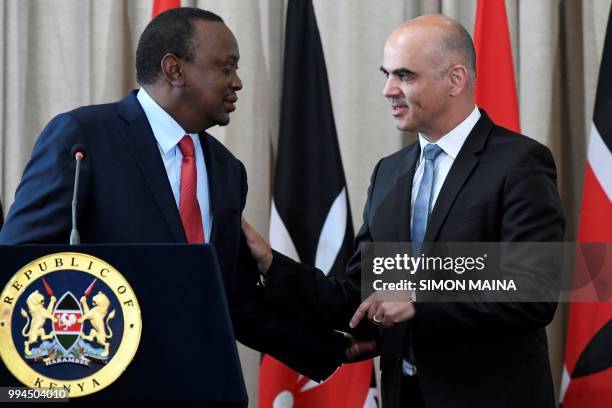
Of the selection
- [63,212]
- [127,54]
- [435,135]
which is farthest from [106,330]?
[127,54]

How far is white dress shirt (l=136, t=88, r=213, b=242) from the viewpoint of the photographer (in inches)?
89.4

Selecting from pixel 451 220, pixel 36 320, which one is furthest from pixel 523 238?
pixel 36 320

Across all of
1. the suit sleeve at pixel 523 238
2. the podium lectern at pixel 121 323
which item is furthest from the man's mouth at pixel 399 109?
the podium lectern at pixel 121 323

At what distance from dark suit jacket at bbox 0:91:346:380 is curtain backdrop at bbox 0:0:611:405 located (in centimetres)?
124

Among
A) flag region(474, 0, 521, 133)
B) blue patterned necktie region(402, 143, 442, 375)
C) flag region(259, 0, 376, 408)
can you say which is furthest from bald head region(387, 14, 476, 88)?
flag region(259, 0, 376, 408)

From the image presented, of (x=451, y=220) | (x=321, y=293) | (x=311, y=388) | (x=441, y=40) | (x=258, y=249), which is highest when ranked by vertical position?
(x=441, y=40)

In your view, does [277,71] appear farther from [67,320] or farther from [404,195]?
[67,320]

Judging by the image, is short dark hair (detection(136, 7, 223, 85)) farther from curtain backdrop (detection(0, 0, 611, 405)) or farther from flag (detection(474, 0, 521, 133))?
flag (detection(474, 0, 521, 133))

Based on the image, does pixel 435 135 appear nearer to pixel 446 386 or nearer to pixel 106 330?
pixel 446 386

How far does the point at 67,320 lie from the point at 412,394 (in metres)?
1.22

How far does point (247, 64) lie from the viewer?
3.68 metres

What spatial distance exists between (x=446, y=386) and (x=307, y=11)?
1.87 meters

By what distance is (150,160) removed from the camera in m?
2.17

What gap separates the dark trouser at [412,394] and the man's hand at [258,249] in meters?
0.55
